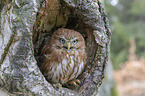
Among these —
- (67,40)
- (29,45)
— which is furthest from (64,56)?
(29,45)

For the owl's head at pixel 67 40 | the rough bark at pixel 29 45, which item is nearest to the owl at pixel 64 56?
the owl's head at pixel 67 40

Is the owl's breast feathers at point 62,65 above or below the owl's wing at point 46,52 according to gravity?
below

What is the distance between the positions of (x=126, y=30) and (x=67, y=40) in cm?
1173

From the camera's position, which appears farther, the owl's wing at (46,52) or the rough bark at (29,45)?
the owl's wing at (46,52)

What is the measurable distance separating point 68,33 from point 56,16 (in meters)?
0.35

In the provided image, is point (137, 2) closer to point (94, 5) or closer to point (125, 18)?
point (125, 18)

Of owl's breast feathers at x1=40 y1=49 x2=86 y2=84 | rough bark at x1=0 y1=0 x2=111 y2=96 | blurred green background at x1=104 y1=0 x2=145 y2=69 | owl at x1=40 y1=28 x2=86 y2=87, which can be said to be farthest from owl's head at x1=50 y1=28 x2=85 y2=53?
blurred green background at x1=104 y1=0 x2=145 y2=69

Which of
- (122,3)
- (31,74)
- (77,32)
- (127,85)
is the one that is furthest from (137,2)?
(31,74)

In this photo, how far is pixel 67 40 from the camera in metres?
2.97

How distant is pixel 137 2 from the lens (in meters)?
14.9

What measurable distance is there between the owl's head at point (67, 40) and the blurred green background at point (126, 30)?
942 centimetres

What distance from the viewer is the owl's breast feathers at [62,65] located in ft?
9.76

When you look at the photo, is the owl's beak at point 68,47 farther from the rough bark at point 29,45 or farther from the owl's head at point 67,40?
the rough bark at point 29,45

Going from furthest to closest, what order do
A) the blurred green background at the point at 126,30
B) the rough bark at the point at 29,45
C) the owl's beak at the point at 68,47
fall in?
1. the blurred green background at the point at 126,30
2. the owl's beak at the point at 68,47
3. the rough bark at the point at 29,45
